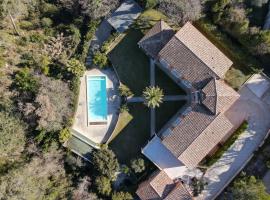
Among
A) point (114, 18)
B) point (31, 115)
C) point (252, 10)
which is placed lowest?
point (31, 115)

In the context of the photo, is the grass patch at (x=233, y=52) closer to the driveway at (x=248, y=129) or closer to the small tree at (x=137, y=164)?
the driveway at (x=248, y=129)

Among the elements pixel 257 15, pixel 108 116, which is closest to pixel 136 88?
pixel 108 116

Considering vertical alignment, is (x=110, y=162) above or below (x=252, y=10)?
below

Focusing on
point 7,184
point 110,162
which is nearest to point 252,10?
point 110,162

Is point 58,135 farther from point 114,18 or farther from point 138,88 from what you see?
point 114,18

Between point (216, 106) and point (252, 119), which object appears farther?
point (252, 119)

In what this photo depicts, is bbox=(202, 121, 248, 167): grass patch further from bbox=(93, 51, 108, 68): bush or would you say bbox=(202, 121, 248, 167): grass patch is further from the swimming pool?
bbox=(93, 51, 108, 68): bush
